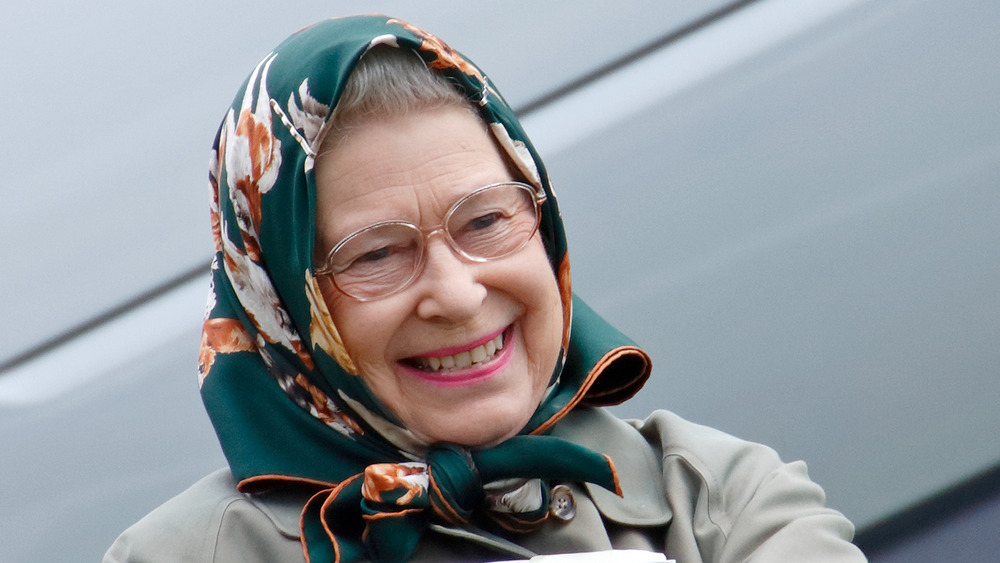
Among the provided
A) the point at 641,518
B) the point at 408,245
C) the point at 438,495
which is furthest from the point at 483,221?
the point at 641,518

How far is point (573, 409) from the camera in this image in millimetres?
2734

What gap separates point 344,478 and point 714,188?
0.95 m

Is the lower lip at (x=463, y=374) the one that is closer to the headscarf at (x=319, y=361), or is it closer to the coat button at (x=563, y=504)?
the headscarf at (x=319, y=361)

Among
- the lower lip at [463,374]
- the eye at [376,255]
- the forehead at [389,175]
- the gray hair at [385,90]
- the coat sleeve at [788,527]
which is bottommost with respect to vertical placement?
the coat sleeve at [788,527]

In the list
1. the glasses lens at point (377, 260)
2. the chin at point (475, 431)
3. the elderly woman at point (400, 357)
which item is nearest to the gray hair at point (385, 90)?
the elderly woman at point (400, 357)

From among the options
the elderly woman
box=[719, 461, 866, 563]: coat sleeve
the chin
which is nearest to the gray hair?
the elderly woman

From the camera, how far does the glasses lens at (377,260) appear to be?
7.74 ft

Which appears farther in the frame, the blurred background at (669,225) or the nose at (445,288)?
the blurred background at (669,225)

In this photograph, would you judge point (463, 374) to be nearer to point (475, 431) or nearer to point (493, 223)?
point (475, 431)

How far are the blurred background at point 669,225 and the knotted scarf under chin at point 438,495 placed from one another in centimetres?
48

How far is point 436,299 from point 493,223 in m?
0.19

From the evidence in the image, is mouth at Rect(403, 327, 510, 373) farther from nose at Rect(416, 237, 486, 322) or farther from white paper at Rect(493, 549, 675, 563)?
white paper at Rect(493, 549, 675, 563)

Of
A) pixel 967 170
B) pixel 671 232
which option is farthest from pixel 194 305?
pixel 967 170

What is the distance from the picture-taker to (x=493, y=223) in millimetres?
2443
